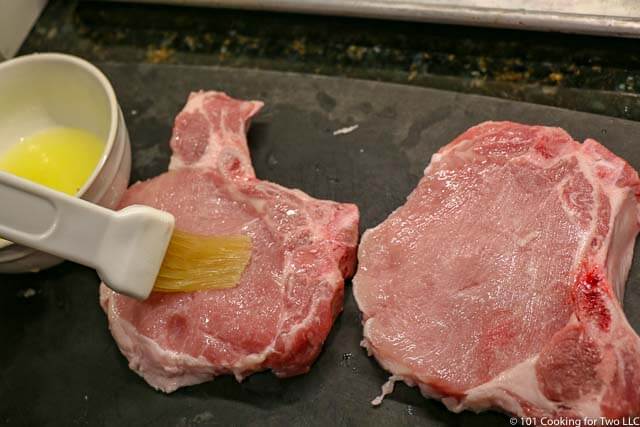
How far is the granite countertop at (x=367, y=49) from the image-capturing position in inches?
123

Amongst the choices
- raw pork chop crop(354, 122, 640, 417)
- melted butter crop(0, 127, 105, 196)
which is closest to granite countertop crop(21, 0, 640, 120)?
raw pork chop crop(354, 122, 640, 417)

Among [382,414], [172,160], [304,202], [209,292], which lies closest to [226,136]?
[172,160]

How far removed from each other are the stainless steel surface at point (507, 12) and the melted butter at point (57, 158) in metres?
1.09

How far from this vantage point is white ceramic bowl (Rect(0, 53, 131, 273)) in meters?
2.93

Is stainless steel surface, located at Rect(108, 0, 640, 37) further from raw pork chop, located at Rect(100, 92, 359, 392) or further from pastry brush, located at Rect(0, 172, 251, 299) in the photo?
pastry brush, located at Rect(0, 172, 251, 299)

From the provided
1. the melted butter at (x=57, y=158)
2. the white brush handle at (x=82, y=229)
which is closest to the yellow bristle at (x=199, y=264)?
the white brush handle at (x=82, y=229)

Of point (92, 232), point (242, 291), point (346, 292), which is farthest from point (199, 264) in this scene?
point (346, 292)

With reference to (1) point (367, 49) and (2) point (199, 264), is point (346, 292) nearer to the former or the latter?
(2) point (199, 264)

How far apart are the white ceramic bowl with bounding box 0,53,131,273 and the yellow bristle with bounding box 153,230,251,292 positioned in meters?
0.47

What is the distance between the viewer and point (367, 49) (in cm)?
344

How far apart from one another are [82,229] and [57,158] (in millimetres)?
884

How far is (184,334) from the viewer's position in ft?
8.79

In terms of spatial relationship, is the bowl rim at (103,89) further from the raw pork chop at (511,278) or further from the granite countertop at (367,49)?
the raw pork chop at (511,278)

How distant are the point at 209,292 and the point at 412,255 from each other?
2.62 feet
